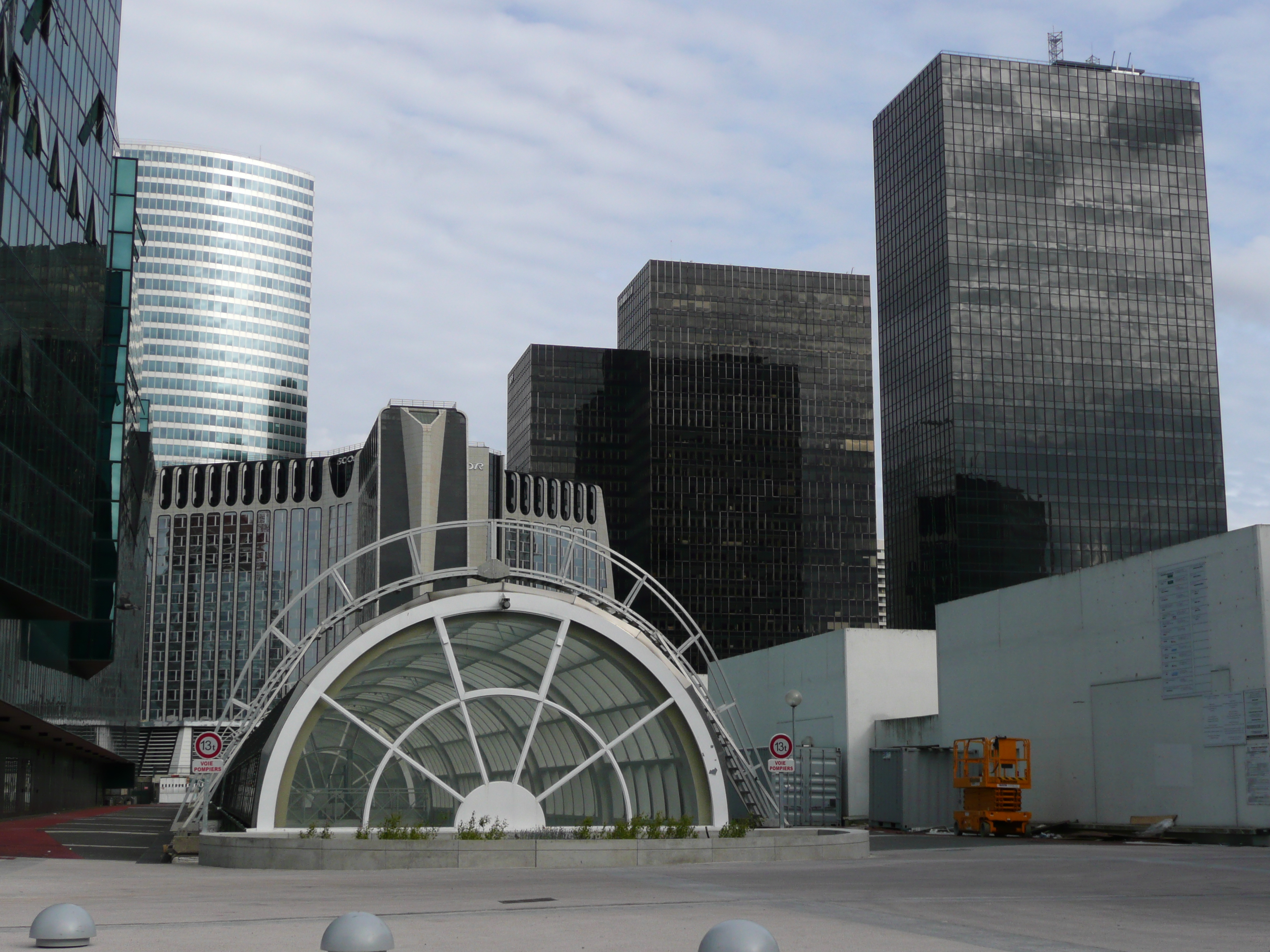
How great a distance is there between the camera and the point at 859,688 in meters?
55.8

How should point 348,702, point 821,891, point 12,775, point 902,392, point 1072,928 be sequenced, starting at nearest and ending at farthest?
1. point 1072,928
2. point 821,891
3. point 348,702
4. point 12,775
5. point 902,392

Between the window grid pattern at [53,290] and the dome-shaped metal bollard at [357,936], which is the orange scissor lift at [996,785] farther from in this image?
the dome-shaped metal bollard at [357,936]

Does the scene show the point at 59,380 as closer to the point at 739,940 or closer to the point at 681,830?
the point at 681,830

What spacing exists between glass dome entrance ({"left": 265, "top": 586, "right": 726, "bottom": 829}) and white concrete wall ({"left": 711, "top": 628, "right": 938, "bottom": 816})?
20087 millimetres

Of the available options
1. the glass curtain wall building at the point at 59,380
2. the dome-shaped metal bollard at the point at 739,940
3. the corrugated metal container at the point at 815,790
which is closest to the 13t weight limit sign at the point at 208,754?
the glass curtain wall building at the point at 59,380

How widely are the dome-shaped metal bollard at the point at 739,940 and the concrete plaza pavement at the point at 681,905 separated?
306 cm

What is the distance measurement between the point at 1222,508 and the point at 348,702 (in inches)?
4669

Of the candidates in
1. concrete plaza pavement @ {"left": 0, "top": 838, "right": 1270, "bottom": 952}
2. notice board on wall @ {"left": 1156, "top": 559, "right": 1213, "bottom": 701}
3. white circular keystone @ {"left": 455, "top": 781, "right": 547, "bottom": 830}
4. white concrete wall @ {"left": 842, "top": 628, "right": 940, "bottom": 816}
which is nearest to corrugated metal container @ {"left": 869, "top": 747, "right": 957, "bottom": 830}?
Answer: white concrete wall @ {"left": 842, "top": 628, "right": 940, "bottom": 816}

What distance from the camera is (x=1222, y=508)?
139m

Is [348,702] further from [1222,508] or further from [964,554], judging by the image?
[1222,508]

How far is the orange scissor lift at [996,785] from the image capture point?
42062mm

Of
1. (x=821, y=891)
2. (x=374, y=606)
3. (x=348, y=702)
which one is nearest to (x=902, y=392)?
(x=374, y=606)

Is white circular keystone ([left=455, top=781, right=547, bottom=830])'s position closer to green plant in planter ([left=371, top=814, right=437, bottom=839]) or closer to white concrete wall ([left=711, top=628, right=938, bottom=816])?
green plant in planter ([left=371, top=814, right=437, bottom=839])

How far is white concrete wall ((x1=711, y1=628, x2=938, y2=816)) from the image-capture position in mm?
55312
